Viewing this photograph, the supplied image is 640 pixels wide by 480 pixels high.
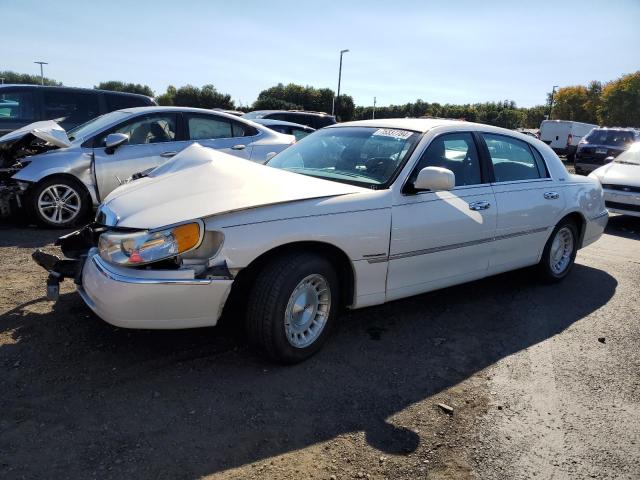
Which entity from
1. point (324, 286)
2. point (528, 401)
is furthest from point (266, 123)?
point (528, 401)

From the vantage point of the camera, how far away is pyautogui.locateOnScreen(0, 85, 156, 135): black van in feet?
27.5

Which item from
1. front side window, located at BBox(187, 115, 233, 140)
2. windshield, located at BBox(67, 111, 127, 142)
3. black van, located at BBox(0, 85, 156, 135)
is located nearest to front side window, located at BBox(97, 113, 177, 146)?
windshield, located at BBox(67, 111, 127, 142)

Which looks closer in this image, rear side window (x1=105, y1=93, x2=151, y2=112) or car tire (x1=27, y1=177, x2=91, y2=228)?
car tire (x1=27, y1=177, x2=91, y2=228)

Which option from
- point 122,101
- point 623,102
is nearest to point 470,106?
point 623,102

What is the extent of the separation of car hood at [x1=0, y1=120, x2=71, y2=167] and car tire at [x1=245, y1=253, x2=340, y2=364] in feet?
13.5

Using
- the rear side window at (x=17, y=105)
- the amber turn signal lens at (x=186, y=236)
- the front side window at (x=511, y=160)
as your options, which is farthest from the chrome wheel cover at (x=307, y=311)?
the rear side window at (x=17, y=105)

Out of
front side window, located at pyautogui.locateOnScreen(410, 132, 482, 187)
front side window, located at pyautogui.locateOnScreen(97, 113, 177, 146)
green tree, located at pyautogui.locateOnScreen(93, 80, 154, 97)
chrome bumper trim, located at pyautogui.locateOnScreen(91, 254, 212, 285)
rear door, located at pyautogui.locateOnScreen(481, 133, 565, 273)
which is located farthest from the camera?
green tree, located at pyautogui.locateOnScreen(93, 80, 154, 97)

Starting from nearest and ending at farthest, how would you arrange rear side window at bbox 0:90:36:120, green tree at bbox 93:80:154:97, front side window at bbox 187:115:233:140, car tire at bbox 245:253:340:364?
1. car tire at bbox 245:253:340:364
2. front side window at bbox 187:115:233:140
3. rear side window at bbox 0:90:36:120
4. green tree at bbox 93:80:154:97

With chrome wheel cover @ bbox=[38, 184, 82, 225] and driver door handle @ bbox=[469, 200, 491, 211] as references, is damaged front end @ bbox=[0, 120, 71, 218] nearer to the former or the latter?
chrome wheel cover @ bbox=[38, 184, 82, 225]

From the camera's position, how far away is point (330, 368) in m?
3.43

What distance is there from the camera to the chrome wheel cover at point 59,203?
6.34m

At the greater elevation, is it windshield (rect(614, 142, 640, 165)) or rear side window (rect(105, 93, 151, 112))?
rear side window (rect(105, 93, 151, 112))

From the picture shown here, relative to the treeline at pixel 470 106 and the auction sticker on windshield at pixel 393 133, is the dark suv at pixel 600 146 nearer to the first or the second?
the auction sticker on windshield at pixel 393 133

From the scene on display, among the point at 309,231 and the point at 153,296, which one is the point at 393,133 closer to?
the point at 309,231
